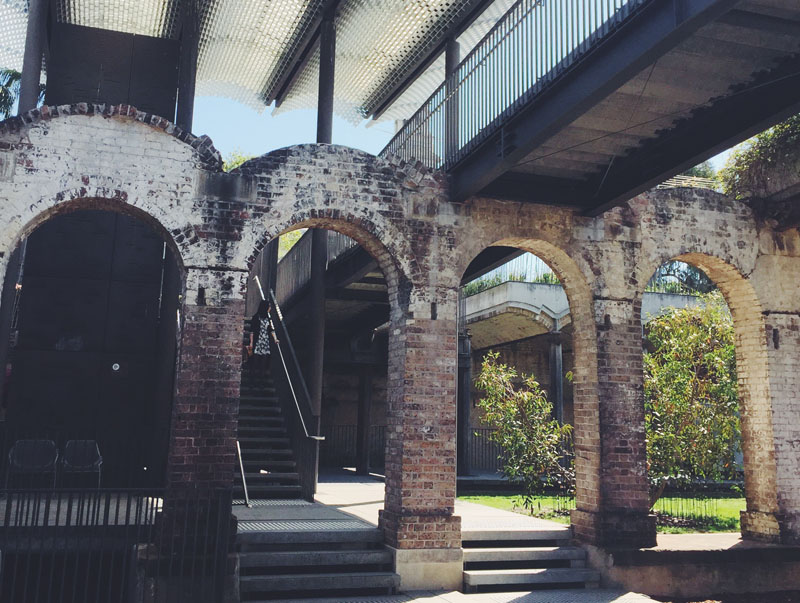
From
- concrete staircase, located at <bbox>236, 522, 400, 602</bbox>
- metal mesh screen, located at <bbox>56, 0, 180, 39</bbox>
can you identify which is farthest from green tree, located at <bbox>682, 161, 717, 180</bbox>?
concrete staircase, located at <bbox>236, 522, 400, 602</bbox>

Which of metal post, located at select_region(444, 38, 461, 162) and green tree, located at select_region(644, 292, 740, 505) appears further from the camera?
green tree, located at select_region(644, 292, 740, 505)

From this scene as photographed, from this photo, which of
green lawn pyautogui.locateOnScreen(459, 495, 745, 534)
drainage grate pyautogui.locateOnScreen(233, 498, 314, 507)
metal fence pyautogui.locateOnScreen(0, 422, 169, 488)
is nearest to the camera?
drainage grate pyautogui.locateOnScreen(233, 498, 314, 507)

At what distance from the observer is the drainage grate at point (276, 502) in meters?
9.63

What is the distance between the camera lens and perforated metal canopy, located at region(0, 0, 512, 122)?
40.4 feet

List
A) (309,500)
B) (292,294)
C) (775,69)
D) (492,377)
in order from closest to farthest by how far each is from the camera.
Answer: (775,69) → (309,500) → (492,377) → (292,294)

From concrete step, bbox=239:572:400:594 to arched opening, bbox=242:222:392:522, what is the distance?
5.63ft

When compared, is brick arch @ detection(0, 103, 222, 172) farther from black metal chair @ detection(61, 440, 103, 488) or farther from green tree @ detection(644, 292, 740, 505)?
green tree @ detection(644, 292, 740, 505)

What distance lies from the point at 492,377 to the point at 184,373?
18.7 ft

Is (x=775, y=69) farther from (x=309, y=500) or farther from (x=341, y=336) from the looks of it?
(x=341, y=336)

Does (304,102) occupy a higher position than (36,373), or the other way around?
(304,102)

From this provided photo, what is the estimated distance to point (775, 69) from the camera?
642 cm

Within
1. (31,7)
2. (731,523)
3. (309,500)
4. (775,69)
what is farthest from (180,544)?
(731,523)

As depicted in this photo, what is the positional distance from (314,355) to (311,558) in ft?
16.2

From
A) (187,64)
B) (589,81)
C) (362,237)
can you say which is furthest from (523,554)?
(187,64)
